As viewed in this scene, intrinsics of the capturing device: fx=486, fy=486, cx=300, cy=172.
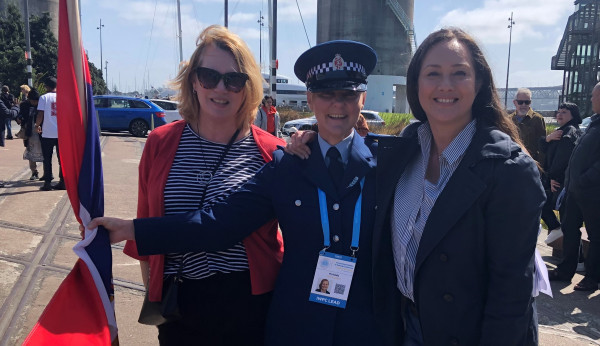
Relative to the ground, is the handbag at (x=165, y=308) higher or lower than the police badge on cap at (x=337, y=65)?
lower

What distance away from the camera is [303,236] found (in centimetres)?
204

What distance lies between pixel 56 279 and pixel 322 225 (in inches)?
138

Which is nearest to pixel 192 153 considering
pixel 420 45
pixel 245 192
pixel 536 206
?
pixel 245 192

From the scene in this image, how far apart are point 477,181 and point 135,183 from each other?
8.22 meters

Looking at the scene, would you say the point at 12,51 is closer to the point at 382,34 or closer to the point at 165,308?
the point at 382,34

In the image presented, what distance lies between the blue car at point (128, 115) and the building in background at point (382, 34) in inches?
1394

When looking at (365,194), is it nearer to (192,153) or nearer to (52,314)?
(192,153)

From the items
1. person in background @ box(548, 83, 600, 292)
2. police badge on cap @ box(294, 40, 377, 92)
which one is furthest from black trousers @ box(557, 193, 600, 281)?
police badge on cap @ box(294, 40, 377, 92)

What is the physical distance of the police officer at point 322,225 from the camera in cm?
198

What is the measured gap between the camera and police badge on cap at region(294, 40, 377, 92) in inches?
85.1

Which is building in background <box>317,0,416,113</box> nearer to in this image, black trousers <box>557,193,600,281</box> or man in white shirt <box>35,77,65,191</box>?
man in white shirt <box>35,77,65,191</box>

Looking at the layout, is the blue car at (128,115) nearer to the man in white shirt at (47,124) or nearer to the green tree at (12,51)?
the man in white shirt at (47,124)

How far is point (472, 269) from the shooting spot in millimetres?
1764

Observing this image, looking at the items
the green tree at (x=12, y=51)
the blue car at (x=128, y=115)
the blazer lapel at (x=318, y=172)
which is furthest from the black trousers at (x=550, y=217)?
the green tree at (x=12, y=51)
